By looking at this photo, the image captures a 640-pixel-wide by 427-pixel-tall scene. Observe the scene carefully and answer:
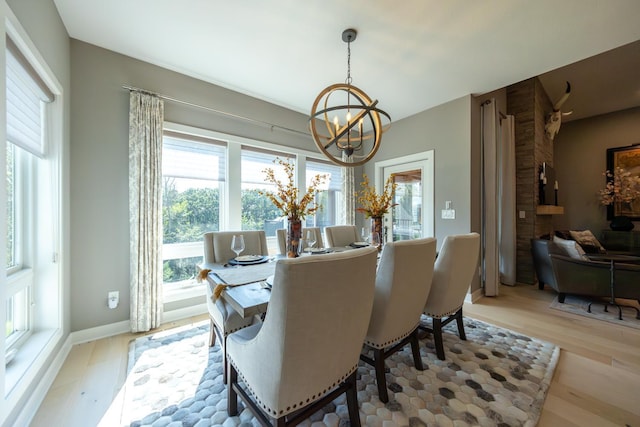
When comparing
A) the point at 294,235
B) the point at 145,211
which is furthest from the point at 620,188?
the point at 145,211

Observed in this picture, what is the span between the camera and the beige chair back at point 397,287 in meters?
1.39

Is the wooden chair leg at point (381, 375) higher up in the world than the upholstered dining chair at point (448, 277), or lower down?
lower down

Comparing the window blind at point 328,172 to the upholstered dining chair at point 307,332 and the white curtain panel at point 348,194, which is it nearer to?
the white curtain panel at point 348,194

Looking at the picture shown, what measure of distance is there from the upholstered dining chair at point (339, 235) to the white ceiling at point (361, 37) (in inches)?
71.0

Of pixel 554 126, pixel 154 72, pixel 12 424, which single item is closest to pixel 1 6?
pixel 154 72

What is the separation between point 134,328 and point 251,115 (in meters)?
2.75

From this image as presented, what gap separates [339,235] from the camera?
2891 millimetres

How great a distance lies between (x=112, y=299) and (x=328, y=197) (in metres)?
3.15

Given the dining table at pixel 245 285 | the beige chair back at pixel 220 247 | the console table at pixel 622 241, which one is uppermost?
the beige chair back at pixel 220 247

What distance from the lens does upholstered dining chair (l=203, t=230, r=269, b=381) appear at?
1591 millimetres

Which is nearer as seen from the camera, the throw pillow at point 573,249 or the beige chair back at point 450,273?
the beige chair back at point 450,273

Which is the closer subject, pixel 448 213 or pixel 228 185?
pixel 228 185

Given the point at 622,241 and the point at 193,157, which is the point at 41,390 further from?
the point at 622,241

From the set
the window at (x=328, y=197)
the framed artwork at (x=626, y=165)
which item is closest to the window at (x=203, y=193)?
the window at (x=328, y=197)
